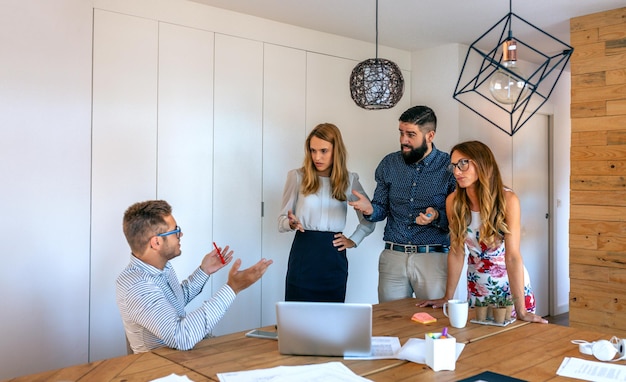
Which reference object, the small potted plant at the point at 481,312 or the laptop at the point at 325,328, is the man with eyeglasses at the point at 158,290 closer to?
the laptop at the point at 325,328

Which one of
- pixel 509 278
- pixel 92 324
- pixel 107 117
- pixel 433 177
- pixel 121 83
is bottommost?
pixel 92 324

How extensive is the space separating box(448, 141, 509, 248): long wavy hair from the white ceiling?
5.88 feet

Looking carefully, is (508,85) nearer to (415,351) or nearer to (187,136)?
(415,351)

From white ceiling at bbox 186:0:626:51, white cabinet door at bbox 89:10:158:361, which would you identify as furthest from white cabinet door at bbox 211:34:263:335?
white cabinet door at bbox 89:10:158:361

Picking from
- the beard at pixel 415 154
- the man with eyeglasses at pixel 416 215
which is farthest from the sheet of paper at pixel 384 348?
the beard at pixel 415 154

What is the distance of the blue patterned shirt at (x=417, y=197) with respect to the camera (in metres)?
2.77

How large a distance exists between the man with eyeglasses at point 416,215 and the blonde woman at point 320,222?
23cm

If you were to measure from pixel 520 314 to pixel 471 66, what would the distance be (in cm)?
329

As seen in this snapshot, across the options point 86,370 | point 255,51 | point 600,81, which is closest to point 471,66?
point 600,81

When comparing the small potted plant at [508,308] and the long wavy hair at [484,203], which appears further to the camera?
the long wavy hair at [484,203]

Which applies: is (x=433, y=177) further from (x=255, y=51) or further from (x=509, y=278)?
(x=255, y=51)

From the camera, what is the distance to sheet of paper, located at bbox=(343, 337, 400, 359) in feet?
5.39

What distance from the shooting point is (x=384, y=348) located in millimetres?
1719

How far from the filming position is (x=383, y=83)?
272 cm
